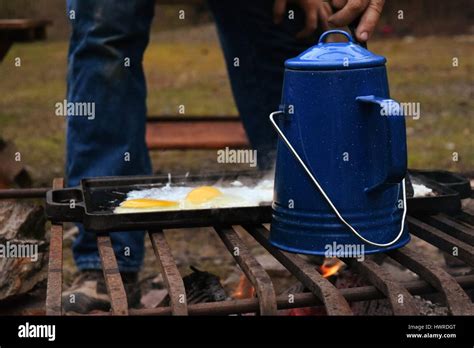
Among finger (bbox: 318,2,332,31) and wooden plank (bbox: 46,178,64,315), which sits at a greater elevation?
finger (bbox: 318,2,332,31)

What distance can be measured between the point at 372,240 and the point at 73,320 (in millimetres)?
562

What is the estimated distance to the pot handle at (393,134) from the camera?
4.54 feet

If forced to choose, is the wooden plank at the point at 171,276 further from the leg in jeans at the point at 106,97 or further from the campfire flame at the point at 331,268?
the leg in jeans at the point at 106,97

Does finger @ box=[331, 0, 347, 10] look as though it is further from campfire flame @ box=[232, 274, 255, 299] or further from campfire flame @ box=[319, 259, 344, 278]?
campfire flame @ box=[232, 274, 255, 299]

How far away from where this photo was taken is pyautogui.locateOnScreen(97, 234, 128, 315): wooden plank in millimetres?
1245

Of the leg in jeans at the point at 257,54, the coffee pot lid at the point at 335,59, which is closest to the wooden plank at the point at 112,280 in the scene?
the coffee pot lid at the point at 335,59

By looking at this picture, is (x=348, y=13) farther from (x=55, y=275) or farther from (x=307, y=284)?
(x=55, y=275)

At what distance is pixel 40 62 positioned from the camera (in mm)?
7797

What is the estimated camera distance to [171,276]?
138cm

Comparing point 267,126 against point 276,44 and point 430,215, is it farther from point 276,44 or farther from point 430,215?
point 430,215

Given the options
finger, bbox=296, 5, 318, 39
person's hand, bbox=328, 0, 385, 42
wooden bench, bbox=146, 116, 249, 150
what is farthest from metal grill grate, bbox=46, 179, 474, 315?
wooden bench, bbox=146, 116, 249, 150

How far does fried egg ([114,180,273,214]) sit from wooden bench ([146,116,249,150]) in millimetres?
1473

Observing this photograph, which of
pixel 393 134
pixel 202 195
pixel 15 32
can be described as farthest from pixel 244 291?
pixel 15 32

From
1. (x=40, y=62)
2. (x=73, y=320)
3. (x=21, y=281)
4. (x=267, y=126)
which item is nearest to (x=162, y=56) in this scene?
(x=40, y=62)
